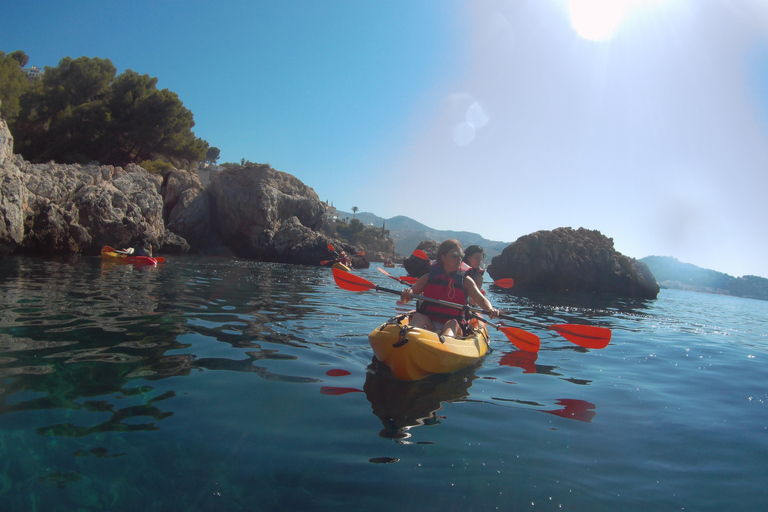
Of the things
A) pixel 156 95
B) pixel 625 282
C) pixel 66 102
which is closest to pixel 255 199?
pixel 156 95

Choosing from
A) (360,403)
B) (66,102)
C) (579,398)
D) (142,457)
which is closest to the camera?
(142,457)

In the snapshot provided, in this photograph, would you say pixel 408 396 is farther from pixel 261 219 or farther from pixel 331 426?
pixel 261 219

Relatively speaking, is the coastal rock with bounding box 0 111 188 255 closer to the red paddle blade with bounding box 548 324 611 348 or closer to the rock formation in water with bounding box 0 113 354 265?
the rock formation in water with bounding box 0 113 354 265

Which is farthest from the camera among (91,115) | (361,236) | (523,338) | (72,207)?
(361,236)

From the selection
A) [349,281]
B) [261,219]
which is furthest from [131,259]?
[261,219]

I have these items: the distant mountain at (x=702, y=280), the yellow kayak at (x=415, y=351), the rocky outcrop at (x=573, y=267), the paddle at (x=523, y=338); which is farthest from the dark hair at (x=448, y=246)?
the distant mountain at (x=702, y=280)

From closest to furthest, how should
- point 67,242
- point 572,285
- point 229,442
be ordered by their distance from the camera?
point 229,442, point 67,242, point 572,285

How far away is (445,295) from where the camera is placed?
18.1 feet

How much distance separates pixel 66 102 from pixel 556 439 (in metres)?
41.4

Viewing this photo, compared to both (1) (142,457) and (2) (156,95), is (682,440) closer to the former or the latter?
(1) (142,457)

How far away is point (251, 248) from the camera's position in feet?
111

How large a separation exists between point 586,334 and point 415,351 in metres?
2.97

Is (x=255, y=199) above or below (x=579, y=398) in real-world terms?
above

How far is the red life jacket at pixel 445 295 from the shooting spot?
5492 millimetres
